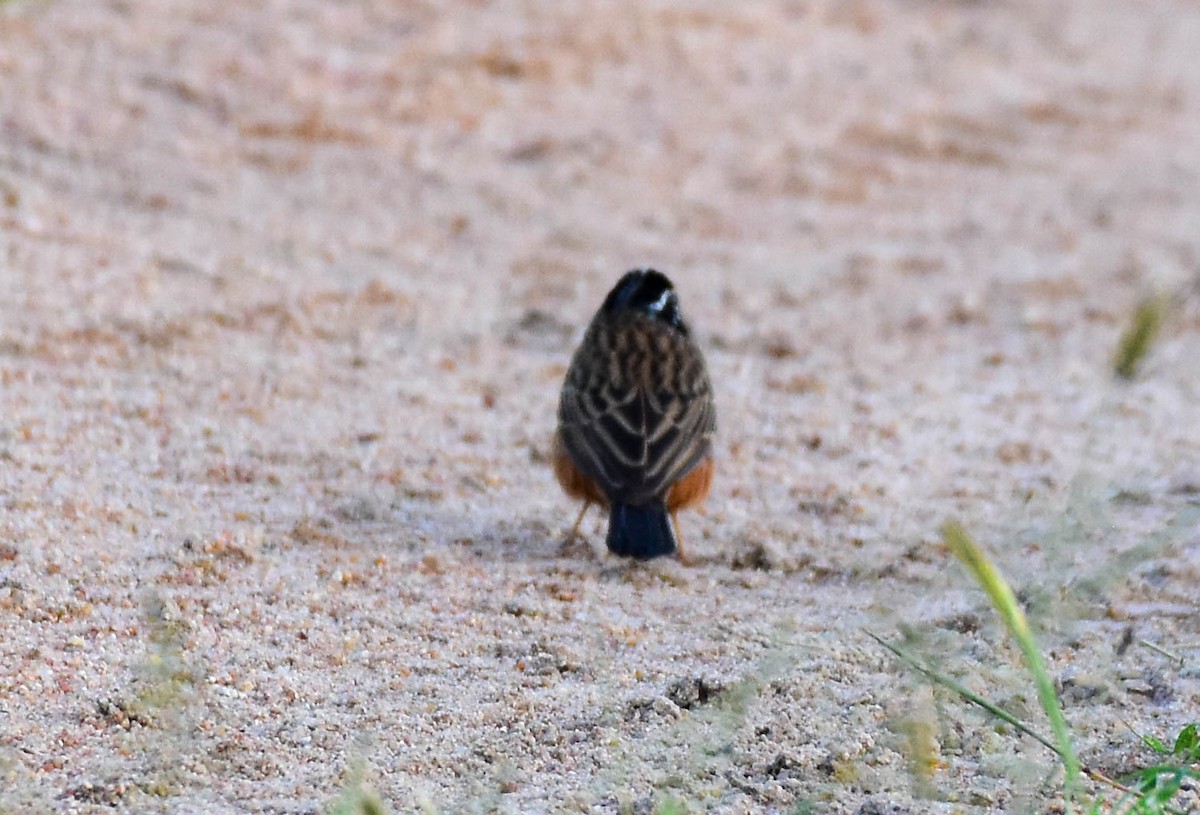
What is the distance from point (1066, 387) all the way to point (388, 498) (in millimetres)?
3589

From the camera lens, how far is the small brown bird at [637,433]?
6.16 m

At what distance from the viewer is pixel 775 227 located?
10867mm

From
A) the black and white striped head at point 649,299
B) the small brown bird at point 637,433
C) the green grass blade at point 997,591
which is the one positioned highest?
the green grass blade at point 997,591

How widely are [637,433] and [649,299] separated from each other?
109 cm

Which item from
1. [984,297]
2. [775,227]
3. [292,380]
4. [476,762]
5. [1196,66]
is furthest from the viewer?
[1196,66]

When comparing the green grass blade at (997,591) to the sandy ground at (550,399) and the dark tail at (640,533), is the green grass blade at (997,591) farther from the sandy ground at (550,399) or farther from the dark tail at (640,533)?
the dark tail at (640,533)

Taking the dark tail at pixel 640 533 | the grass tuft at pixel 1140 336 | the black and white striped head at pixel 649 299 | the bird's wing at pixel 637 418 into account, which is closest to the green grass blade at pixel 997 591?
the grass tuft at pixel 1140 336

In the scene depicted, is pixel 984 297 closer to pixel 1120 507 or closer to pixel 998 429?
pixel 998 429

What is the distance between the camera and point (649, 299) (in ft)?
24.1

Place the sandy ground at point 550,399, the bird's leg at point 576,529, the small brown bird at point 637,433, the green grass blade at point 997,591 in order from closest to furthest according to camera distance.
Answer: the green grass blade at point 997,591 → the sandy ground at point 550,399 → the small brown bird at point 637,433 → the bird's leg at point 576,529

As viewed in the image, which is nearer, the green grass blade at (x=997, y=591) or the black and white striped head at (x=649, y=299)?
the green grass blade at (x=997, y=591)

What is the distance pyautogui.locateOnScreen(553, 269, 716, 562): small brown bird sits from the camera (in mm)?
6156

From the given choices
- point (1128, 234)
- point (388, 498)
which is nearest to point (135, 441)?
point (388, 498)

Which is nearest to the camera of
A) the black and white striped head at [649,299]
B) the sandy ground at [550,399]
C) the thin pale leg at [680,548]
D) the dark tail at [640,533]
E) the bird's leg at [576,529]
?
the sandy ground at [550,399]
